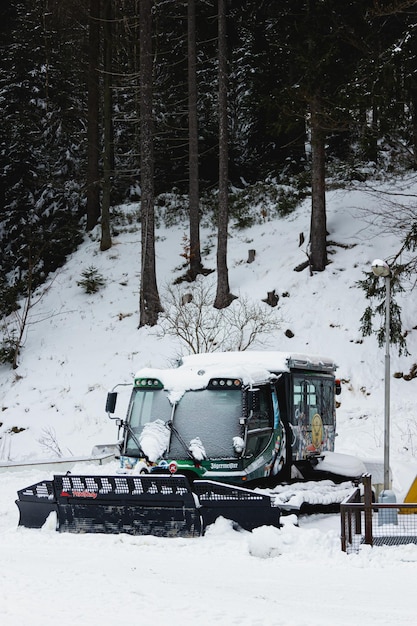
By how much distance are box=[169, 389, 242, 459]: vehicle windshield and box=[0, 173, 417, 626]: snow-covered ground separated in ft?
5.10

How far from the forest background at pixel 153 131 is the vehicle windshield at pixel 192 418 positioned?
1335 centimetres

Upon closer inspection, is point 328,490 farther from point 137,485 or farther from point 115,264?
point 115,264

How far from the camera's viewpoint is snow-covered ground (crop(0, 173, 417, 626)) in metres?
7.72

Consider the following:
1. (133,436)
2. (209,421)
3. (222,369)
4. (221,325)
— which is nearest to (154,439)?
(133,436)

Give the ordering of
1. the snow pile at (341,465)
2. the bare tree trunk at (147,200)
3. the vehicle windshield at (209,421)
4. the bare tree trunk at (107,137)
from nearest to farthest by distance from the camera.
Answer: the vehicle windshield at (209,421)
the snow pile at (341,465)
the bare tree trunk at (147,200)
the bare tree trunk at (107,137)

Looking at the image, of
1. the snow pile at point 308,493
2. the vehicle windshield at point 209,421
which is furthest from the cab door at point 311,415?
the vehicle windshield at point 209,421

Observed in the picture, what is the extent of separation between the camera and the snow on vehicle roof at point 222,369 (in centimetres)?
1296

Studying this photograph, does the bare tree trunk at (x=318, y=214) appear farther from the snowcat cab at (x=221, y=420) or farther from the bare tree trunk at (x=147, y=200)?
the snowcat cab at (x=221, y=420)

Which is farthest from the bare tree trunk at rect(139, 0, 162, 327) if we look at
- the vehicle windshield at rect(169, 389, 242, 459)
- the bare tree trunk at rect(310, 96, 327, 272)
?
the vehicle windshield at rect(169, 389, 242, 459)

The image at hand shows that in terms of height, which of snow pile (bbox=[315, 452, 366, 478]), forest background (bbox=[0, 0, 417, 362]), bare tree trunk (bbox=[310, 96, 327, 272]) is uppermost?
forest background (bbox=[0, 0, 417, 362])

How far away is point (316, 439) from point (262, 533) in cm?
484

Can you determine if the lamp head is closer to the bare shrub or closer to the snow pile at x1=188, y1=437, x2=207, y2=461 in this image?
the snow pile at x1=188, y1=437, x2=207, y2=461

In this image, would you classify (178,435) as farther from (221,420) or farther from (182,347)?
(182,347)

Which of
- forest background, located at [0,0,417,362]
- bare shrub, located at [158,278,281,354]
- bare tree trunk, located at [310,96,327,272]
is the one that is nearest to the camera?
bare shrub, located at [158,278,281,354]
